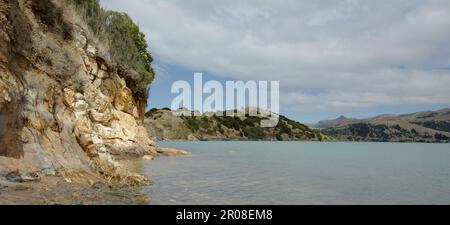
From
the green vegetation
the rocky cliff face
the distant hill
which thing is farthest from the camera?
the distant hill

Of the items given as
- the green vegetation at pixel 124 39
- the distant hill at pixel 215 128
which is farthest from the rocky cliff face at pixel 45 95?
the distant hill at pixel 215 128

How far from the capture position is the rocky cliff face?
53.4 ft

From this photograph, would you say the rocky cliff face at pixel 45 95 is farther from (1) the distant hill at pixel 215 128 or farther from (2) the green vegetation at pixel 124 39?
(1) the distant hill at pixel 215 128

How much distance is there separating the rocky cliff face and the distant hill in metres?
114

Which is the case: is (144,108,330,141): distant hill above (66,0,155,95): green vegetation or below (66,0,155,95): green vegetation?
below

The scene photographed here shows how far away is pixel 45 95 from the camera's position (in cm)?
2006

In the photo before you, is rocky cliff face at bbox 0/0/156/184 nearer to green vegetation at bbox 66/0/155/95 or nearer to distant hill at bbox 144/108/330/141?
green vegetation at bbox 66/0/155/95

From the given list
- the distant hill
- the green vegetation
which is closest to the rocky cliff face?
the green vegetation

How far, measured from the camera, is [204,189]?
818 inches

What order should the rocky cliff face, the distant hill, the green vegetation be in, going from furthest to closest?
1. the distant hill
2. the green vegetation
3. the rocky cliff face

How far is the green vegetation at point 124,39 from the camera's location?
3869cm

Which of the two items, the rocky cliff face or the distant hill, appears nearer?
the rocky cliff face

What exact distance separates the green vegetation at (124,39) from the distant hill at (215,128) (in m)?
84.4
